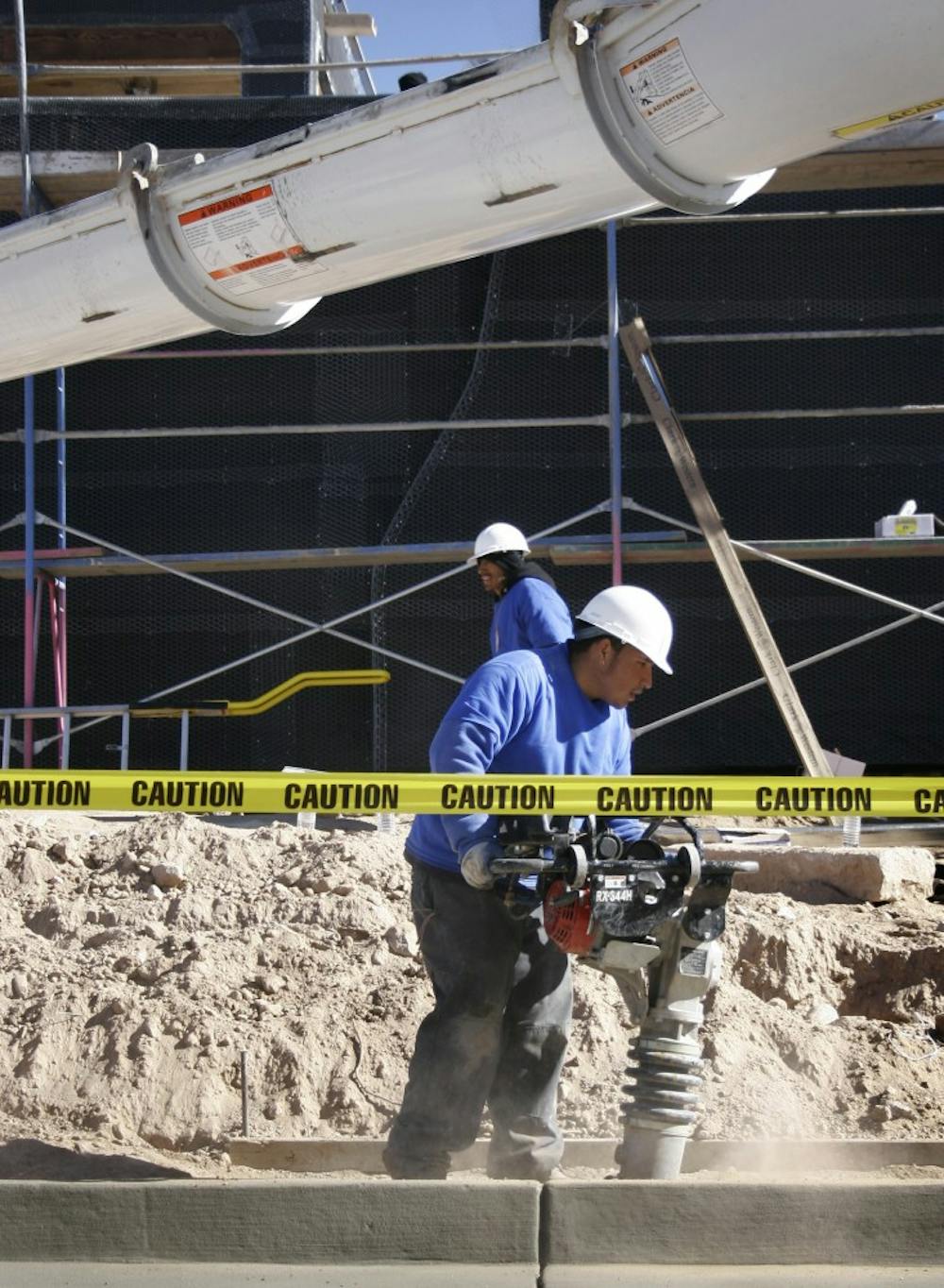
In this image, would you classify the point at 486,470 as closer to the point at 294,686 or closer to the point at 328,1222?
the point at 294,686

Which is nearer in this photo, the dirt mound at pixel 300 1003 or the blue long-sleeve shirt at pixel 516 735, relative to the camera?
the blue long-sleeve shirt at pixel 516 735

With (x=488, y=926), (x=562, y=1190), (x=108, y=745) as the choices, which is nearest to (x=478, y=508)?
(x=108, y=745)

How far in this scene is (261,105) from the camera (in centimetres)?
933

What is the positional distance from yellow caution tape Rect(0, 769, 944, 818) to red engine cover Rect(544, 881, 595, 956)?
239 mm

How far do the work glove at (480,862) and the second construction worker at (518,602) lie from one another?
2.05 m

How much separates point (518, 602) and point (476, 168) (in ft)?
9.01

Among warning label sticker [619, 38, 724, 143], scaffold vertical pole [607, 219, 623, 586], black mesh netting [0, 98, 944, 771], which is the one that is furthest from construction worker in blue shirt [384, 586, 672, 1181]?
black mesh netting [0, 98, 944, 771]

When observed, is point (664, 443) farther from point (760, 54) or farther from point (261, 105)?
point (760, 54)

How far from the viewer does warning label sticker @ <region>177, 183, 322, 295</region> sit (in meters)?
4.03

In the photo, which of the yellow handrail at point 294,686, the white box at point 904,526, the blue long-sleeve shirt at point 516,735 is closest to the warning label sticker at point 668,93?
the blue long-sleeve shirt at point 516,735

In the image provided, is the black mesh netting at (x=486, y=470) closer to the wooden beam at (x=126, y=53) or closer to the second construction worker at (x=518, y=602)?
the second construction worker at (x=518, y=602)

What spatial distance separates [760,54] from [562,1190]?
8.77ft

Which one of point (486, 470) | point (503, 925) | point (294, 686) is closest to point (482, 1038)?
point (503, 925)

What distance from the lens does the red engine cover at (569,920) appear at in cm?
416
